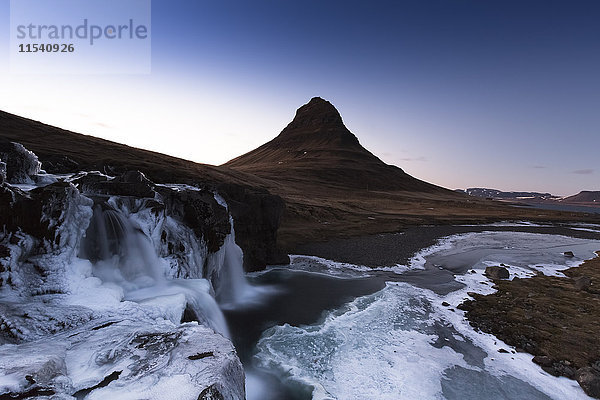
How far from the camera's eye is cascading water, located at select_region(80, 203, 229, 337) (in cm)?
1184

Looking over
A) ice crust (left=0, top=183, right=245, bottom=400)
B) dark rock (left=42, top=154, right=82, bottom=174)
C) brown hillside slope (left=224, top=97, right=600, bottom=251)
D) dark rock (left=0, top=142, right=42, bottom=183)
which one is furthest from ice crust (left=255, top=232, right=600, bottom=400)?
dark rock (left=42, top=154, right=82, bottom=174)

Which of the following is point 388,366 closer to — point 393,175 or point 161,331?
point 161,331

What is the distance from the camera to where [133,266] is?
13.2 metres

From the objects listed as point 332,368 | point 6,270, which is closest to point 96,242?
point 6,270

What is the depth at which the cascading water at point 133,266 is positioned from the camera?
11.8 meters

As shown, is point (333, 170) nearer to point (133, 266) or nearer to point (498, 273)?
point (498, 273)

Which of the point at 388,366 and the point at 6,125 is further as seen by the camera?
the point at 6,125

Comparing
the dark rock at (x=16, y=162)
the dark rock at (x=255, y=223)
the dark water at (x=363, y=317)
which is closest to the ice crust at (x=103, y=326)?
the dark water at (x=363, y=317)

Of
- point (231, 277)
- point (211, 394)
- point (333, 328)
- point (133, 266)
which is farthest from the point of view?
point (231, 277)

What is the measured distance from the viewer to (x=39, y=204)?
10.2m

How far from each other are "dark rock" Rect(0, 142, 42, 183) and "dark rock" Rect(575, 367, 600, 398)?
24.9m

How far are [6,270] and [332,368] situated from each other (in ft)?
36.6

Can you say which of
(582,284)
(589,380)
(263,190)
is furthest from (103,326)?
(582,284)

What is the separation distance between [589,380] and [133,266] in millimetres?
18242
